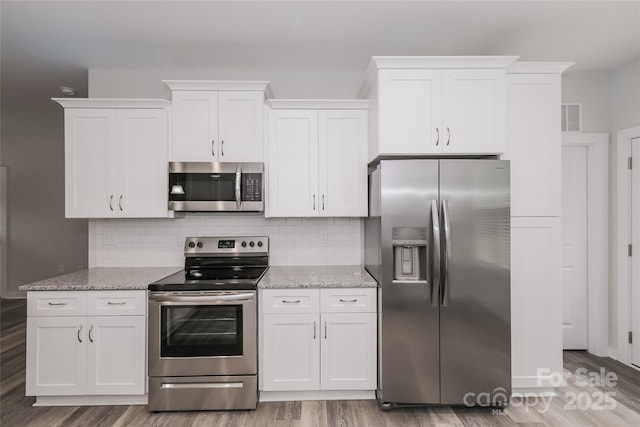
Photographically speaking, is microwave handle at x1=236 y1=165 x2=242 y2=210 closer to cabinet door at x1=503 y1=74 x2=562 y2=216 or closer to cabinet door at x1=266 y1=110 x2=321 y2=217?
cabinet door at x1=266 y1=110 x2=321 y2=217

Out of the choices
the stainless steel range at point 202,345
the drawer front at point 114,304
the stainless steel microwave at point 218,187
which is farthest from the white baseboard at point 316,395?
the stainless steel microwave at point 218,187

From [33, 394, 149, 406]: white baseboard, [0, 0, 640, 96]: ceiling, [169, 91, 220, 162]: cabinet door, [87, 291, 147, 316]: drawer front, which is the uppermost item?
[0, 0, 640, 96]: ceiling

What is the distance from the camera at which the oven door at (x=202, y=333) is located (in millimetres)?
2441

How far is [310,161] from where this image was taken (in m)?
2.98

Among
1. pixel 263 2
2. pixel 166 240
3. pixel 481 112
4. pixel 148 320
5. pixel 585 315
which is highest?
pixel 263 2

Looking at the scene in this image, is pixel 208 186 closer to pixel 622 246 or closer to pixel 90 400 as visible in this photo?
pixel 90 400

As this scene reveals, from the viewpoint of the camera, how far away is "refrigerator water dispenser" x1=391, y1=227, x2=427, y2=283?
239cm

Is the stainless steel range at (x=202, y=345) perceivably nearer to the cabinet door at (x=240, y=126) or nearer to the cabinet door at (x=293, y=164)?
the cabinet door at (x=293, y=164)

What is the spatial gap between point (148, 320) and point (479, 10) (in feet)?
10.7

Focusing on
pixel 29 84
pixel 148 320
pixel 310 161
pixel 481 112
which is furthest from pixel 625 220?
pixel 29 84

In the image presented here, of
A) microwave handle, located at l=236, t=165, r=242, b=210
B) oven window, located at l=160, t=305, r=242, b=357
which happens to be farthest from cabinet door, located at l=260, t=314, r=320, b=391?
microwave handle, located at l=236, t=165, r=242, b=210

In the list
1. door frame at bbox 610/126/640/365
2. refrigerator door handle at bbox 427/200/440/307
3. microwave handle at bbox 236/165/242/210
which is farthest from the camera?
door frame at bbox 610/126/640/365

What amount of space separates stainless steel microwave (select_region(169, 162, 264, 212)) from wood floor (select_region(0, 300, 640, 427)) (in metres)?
1.55

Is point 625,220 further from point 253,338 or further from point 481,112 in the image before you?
point 253,338
